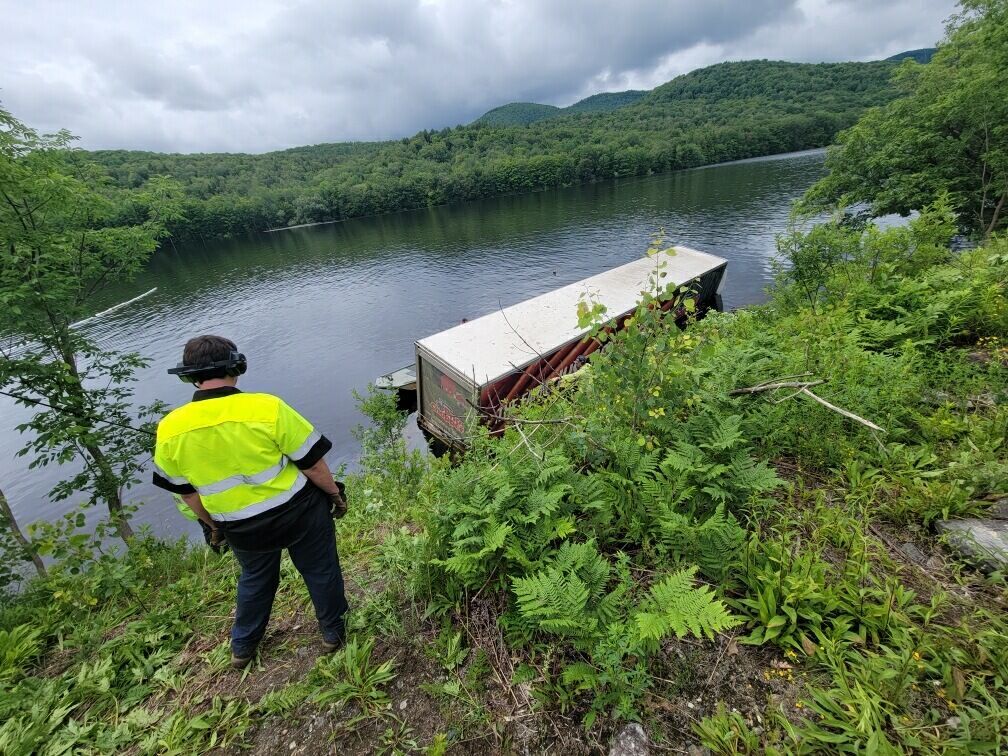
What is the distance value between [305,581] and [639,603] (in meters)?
2.37

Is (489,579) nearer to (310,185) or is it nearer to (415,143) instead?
(310,185)

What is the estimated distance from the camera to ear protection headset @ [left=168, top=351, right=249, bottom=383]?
257 centimetres

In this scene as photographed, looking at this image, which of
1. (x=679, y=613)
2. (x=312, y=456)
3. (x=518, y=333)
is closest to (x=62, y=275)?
(x=312, y=456)

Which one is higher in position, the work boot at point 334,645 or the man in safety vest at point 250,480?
the man in safety vest at point 250,480

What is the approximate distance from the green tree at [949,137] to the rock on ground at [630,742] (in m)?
15.9

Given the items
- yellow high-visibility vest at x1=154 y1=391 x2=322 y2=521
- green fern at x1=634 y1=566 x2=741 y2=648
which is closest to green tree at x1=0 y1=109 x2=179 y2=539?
yellow high-visibility vest at x1=154 y1=391 x2=322 y2=521

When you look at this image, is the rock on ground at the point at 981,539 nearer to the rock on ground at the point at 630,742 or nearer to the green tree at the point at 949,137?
the rock on ground at the point at 630,742

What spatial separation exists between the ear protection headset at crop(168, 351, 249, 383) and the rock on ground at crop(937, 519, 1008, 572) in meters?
4.57

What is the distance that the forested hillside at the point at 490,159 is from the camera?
79.1 m

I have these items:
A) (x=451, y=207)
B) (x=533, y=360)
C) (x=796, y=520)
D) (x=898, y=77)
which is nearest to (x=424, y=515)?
(x=796, y=520)

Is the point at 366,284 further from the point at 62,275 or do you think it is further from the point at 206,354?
the point at 206,354

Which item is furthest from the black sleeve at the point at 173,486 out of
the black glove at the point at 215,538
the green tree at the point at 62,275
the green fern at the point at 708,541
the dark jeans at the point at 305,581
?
the green tree at the point at 62,275

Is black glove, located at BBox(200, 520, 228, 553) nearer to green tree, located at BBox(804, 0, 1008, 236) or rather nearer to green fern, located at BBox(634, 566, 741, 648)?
green fern, located at BBox(634, 566, 741, 648)

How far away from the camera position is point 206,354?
2.65 m
